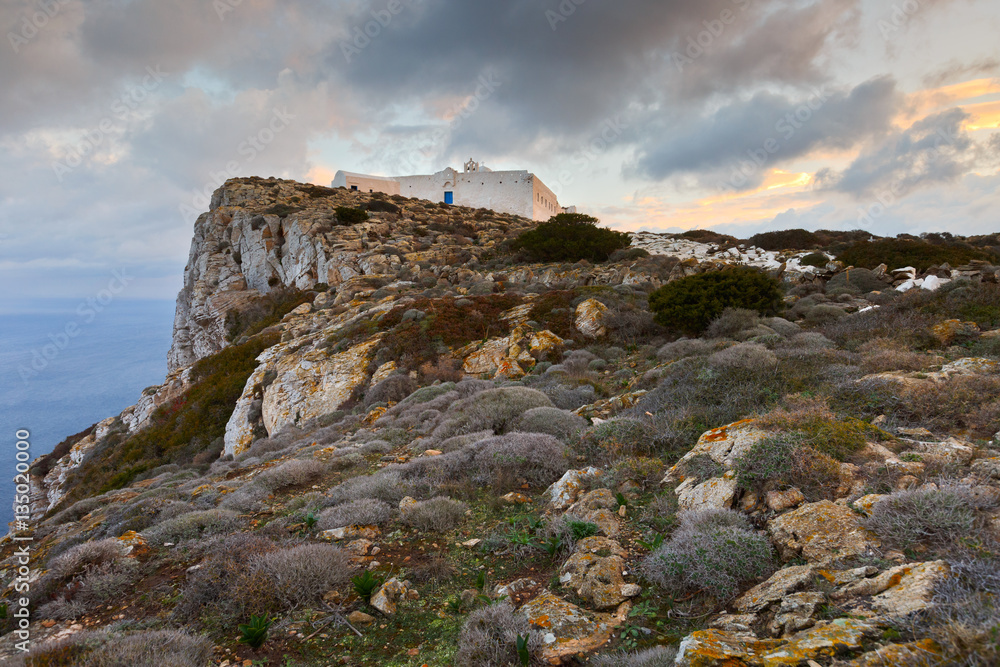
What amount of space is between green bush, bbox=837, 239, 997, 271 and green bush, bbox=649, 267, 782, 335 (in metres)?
9.27

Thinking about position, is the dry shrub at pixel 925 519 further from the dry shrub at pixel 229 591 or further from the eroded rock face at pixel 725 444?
the dry shrub at pixel 229 591

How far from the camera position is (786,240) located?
27.6 m

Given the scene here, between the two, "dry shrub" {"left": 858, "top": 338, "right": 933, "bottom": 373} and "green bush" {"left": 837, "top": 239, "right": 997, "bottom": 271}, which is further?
"green bush" {"left": 837, "top": 239, "right": 997, "bottom": 271}

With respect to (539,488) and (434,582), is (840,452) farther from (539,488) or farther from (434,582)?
(434,582)

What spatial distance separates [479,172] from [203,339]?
33277 millimetres

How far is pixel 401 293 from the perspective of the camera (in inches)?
836

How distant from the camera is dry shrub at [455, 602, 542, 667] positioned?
273cm

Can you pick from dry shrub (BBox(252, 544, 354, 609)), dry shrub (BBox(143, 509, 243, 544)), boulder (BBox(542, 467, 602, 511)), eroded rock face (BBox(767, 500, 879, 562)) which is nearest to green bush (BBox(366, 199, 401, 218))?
dry shrub (BBox(143, 509, 243, 544))

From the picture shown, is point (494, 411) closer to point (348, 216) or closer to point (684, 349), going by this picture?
point (684, 349)

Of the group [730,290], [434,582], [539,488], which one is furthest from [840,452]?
[730,290]

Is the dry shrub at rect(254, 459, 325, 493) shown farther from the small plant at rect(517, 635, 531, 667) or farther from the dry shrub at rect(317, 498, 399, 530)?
the small plant at rect(517, 635, 531, 667)

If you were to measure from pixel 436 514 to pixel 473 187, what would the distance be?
48.8 m

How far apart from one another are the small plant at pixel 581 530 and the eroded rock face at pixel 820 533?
143 centimetres

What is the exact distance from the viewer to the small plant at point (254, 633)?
3.12m
